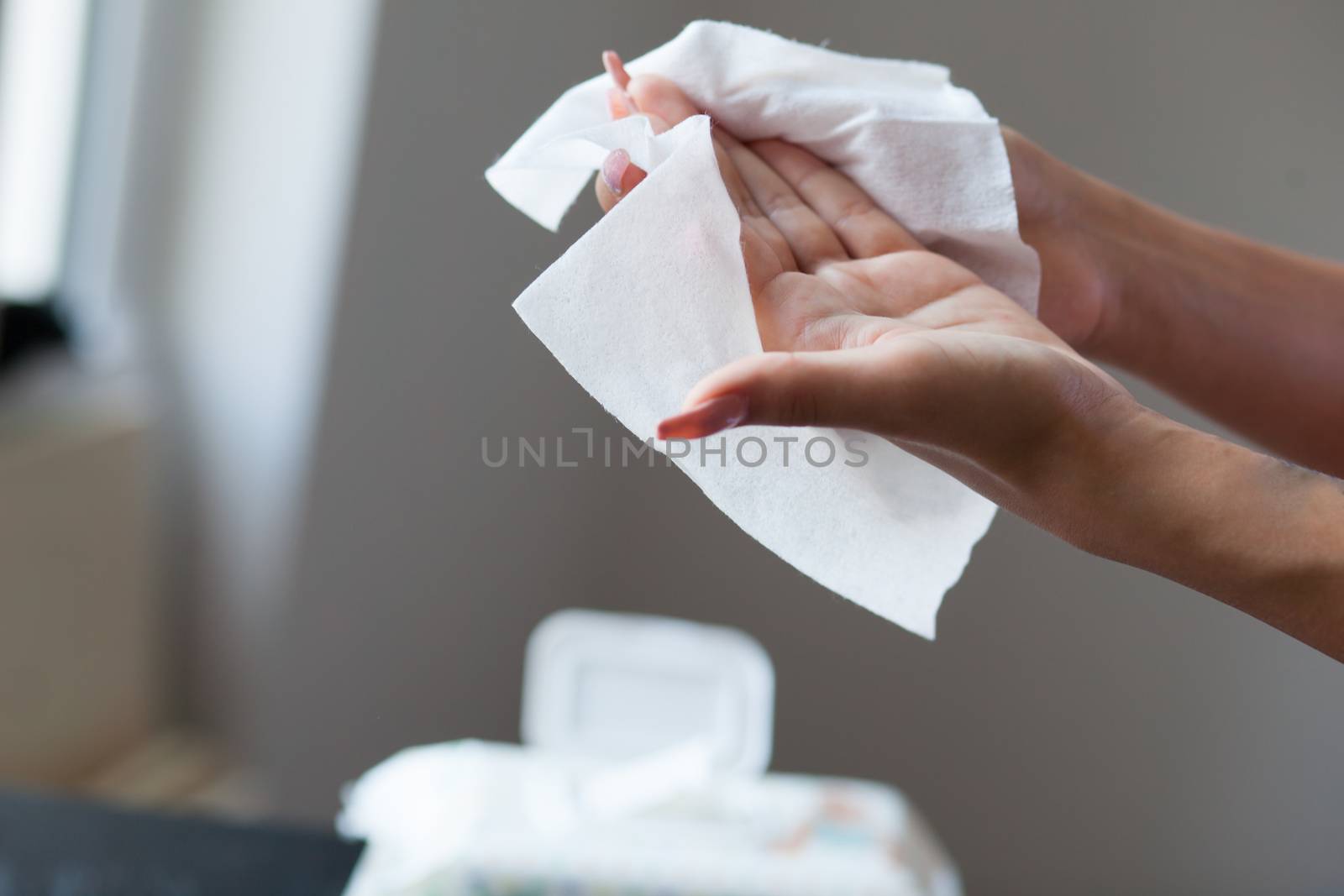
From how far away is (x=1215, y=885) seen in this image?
1.37 m

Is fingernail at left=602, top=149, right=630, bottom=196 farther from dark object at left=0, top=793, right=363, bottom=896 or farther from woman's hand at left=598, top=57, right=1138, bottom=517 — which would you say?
dark object at left=0, top=793, right=363, bottom=896

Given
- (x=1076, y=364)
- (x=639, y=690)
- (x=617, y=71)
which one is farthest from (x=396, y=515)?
(x=1076, y=364)

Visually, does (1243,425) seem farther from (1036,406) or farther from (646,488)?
(646,488)

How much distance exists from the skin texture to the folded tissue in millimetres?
17

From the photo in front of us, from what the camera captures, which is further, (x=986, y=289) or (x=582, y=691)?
(x=582, y=691)

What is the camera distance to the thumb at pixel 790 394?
30cm

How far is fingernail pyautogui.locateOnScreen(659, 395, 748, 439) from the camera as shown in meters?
0.30

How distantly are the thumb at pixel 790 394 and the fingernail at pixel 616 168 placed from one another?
0.13m

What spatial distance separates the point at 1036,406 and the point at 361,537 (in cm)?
99

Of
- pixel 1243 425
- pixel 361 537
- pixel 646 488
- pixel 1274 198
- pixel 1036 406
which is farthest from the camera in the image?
pixel 646 488

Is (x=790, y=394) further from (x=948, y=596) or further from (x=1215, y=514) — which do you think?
(x=948, y=596)

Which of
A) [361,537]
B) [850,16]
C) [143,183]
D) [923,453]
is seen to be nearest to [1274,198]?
[850,16]

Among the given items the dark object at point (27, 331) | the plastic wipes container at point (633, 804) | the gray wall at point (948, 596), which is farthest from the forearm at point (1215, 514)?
the dark object at point (27, 331)

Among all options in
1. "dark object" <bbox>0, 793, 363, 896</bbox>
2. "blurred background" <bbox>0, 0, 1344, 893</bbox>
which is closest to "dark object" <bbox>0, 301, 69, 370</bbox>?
"blurred background" <bbox>0, 0, 1344, 893</bbox>
